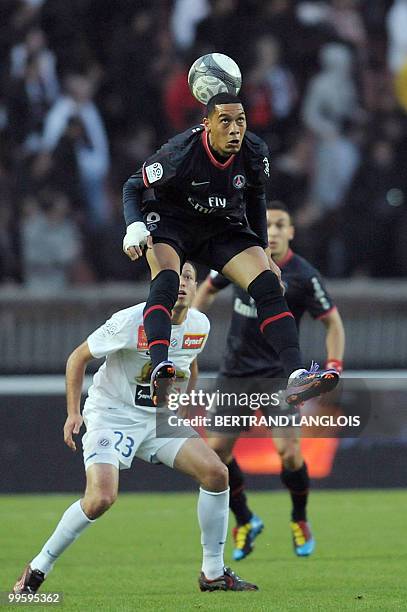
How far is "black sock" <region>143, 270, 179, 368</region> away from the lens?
6727mm

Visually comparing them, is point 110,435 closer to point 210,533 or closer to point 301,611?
point 210,533

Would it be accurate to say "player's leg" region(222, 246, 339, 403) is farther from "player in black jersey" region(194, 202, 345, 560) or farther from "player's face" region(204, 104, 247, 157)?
"player in black jersey" region(194, 202, 345, 560)

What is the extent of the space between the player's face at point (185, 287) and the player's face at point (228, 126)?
0.81m

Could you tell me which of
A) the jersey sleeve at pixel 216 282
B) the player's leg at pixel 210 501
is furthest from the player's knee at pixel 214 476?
the jersey sleeve at pixel 216 282

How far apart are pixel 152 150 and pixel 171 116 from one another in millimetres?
388

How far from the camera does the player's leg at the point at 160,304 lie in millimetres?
6684

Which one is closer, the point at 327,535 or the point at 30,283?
the point at 327,535

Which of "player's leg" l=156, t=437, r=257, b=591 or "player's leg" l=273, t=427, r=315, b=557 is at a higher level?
"player's leg" l=156, t=437, r=257, b=591

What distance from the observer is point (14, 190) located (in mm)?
12992

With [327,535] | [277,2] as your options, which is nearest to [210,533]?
[327,535]

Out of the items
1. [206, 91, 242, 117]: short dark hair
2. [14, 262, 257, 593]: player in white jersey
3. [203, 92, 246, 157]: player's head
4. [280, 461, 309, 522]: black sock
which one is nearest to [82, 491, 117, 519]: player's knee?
[14, 262, 257, 593]: player in white jersey

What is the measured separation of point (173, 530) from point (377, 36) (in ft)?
21.5

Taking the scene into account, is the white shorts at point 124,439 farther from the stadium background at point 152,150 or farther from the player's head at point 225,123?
the stadium background at point 152,150

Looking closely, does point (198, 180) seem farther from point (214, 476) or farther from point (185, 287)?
point (214, 476)
